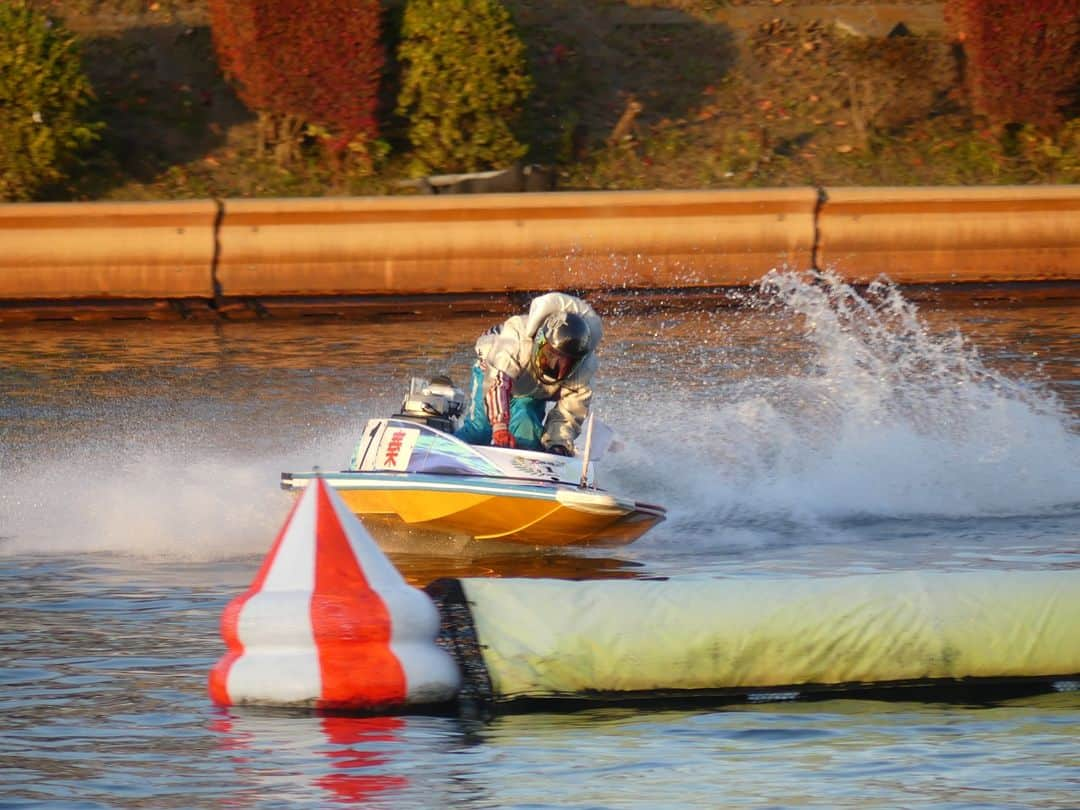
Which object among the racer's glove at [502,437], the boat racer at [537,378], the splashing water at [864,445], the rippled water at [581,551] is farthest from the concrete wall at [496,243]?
the racer's glove at [502,437]

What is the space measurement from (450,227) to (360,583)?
11.9m

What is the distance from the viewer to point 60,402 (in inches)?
591

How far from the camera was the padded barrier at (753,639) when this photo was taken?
771 cm

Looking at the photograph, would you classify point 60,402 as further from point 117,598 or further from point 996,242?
point 996,242

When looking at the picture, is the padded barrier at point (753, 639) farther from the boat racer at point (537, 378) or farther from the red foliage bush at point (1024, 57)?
the red foliage bush at point (1024, 57)

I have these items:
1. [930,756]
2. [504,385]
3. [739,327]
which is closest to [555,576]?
[504,385]

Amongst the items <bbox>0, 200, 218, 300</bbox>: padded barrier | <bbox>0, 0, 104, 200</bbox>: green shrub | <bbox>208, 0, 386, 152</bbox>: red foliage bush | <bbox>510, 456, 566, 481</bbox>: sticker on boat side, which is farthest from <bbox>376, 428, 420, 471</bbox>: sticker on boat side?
<bbox>0, 0, 104, 200</bbox>: green shrub

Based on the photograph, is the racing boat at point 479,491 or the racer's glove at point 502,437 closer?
the racing boat at point 479,491

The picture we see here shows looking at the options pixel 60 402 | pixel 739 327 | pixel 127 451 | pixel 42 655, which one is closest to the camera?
pixel 42 655

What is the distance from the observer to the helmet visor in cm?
1128

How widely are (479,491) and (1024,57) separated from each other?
1323cm

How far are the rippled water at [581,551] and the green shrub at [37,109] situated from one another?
9.47ft

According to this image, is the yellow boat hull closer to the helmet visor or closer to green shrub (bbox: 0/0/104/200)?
the helmet visor

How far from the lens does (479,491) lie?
1059 centimetres
